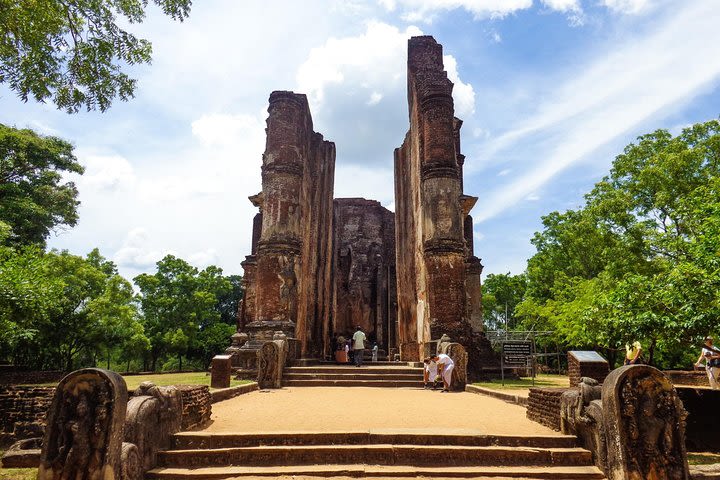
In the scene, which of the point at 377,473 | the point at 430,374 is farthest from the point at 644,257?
the point at 377,473

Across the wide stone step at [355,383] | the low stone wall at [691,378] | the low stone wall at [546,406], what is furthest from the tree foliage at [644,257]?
the wide stone step at [355,383]

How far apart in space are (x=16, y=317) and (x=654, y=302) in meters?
14.6

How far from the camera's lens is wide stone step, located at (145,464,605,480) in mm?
4402

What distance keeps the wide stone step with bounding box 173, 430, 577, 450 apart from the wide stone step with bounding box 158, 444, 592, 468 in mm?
151

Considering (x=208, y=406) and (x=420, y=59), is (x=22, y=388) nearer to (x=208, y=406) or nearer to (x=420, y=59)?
(x=208, y=406)

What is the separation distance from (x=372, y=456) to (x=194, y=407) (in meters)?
2.49

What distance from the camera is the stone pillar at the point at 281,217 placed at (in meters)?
14.5

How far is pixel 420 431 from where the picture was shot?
514cm

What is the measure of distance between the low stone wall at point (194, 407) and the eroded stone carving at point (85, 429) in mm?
1568

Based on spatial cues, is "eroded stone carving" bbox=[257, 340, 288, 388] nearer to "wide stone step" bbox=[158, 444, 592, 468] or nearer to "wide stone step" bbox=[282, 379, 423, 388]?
"wide stone step" bbox=[282, 379, 423, 388]

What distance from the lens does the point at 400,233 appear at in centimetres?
1942

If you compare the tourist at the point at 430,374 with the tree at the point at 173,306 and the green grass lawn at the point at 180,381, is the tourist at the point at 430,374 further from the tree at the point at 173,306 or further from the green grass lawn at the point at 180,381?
the tree at the point at 173,306

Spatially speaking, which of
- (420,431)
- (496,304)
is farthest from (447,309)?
(496,304)

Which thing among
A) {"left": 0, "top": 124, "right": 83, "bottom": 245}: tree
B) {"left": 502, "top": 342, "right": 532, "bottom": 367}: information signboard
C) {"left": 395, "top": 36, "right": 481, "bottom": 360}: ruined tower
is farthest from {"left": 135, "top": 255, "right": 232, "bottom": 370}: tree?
{"left": 502, "top": 342, "right": 532, "bottom": 367}: information signboard
